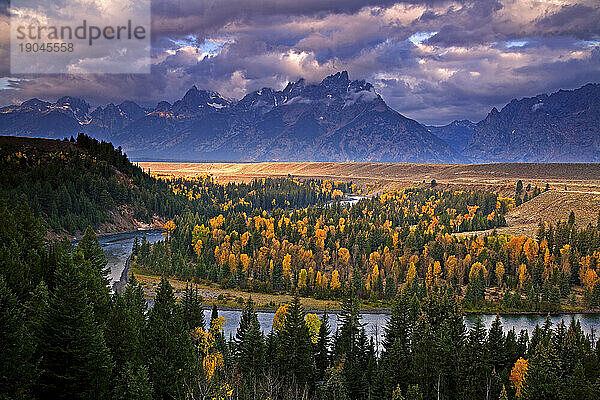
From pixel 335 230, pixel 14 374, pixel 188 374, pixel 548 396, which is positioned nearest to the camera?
pixel 14 374

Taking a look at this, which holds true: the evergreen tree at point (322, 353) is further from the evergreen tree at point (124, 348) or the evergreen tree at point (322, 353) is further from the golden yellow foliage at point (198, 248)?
the golden yellow foliage at point (198, 248)

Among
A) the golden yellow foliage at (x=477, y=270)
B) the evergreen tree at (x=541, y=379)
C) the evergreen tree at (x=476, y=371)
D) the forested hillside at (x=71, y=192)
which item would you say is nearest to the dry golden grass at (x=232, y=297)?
the golden yellow foliage at (x=477, y=270)

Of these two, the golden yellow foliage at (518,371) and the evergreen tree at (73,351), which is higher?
the evergreen tree at (73,351)

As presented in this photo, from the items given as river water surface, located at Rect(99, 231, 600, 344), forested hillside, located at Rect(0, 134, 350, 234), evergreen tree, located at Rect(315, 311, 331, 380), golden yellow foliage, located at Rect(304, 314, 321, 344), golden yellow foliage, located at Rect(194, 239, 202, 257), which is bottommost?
river water surface, located at Rect(99, 231, 600, 344)

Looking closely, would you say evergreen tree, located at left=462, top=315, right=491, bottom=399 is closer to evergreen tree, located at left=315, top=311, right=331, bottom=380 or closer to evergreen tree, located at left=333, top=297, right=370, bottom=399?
evergreen tree, located at left=333, top=297, right=370, bottom=399

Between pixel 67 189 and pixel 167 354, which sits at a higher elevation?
pixel 67 189

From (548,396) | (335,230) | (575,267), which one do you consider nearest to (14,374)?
(548,396)

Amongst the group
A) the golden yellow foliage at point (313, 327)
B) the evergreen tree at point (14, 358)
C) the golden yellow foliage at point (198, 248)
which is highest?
the evergreen tree at point (14, 358)

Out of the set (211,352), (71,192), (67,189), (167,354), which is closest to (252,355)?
(211,352)

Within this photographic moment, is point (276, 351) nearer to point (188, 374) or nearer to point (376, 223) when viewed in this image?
point (188, 374)

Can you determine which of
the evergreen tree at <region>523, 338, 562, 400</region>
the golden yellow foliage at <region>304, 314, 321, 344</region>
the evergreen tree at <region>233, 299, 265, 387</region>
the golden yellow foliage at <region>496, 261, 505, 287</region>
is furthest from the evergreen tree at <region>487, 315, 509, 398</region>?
the golden yellow foliage at <region>496, 261, 505, 287</region>

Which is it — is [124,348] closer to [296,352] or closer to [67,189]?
[296,352]
